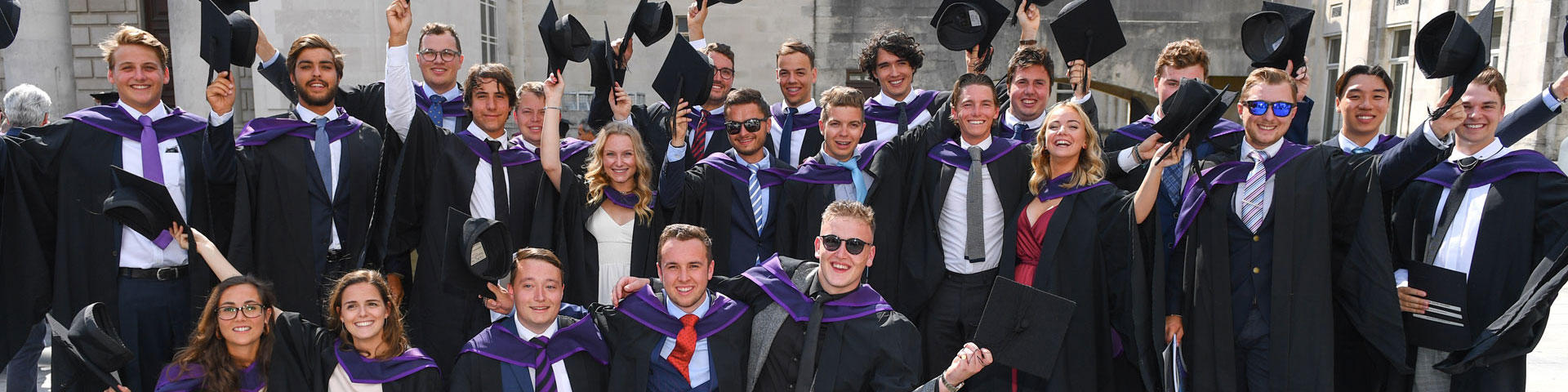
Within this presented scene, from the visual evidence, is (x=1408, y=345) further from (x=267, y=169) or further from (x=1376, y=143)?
(x=267, y=169)

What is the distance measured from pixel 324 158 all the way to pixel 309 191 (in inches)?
6.2

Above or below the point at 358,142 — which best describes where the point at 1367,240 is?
below

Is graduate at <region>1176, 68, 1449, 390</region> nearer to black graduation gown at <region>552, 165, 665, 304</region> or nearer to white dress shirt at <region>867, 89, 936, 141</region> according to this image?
white dress shirt at <region>867, 89, 936, 141</region>

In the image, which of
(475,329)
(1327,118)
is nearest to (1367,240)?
(475,329)

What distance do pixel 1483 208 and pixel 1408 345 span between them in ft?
1.92

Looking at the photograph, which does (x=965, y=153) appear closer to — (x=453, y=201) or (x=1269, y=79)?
(x=1269, y=79)

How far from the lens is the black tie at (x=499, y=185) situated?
14.1 ft

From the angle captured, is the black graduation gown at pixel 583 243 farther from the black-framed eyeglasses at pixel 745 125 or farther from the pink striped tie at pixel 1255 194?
the pink striped tie at pixel 1255 194

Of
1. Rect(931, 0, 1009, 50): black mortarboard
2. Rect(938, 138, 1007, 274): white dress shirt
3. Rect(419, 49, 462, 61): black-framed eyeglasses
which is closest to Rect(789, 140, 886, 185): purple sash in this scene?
Rect(938, 138, 1007, 274): white dress shirt

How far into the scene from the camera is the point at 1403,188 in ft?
12.7

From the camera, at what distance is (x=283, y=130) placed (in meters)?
4.16

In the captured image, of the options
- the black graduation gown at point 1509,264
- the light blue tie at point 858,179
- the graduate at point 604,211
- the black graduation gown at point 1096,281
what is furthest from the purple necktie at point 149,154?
the black graduation gown at point 1509,264

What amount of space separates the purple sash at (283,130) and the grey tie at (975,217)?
8.85 feet

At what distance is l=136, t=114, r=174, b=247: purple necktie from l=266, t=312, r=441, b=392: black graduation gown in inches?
38.3
